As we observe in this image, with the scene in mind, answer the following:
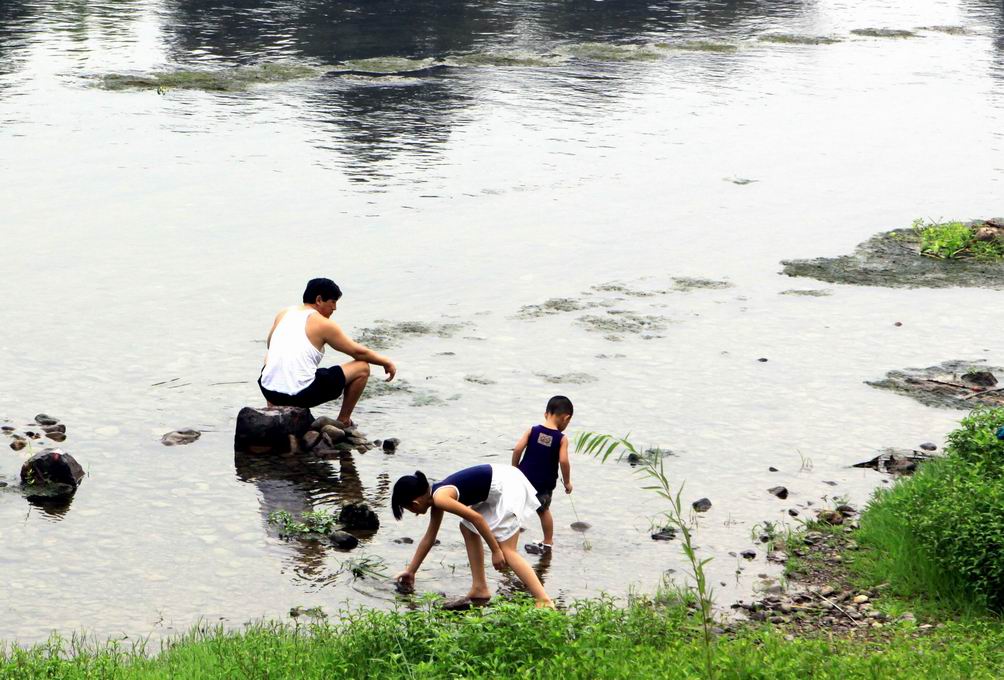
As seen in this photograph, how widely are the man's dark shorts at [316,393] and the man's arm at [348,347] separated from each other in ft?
0.76

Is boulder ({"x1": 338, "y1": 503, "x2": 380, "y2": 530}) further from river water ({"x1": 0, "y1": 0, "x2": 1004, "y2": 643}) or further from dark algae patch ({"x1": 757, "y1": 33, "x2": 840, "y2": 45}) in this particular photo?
dark algae patch ({"x1": 757, "y1": 33, "x2": 840, "y2": 45})

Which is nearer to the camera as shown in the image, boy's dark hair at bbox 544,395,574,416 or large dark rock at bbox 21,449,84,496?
boy's dark hair at bbox 544,395,574,416

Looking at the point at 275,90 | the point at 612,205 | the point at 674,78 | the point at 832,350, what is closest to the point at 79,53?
the point at 275,90

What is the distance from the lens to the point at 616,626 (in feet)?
27.4

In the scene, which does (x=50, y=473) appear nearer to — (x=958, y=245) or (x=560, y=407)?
(x=560, y=407)

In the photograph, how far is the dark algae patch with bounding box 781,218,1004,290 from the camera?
1800cm

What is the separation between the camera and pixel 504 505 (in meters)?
9.67

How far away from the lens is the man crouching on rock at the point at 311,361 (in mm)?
12516

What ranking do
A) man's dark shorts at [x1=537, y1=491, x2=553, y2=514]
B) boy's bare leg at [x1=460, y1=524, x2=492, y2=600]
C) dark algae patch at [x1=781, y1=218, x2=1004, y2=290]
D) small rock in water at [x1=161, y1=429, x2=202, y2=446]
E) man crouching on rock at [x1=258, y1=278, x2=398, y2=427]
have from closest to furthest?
boy's bare leg at [x1=460, y1=524, x2=492, y2=600] → man's dark shorts at [x1=537, y1=491, x2=553, y2=514] → small rock in water at [x1=161, y1=429, x2=202, y2=446] → man crouching on rock at [x1=258, y1=278, x2=398, y2=427] → dark algae patch at [x1=781, y1=218, x2=1004, y2=290]

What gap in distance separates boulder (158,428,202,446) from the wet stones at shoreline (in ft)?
22.6

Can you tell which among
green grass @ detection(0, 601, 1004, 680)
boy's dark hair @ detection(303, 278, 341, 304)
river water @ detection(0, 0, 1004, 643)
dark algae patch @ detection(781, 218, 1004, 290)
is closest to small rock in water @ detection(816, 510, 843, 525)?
river water @ detection(0, 0, 1004, 643)

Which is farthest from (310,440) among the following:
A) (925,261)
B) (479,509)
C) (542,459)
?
(925,261)

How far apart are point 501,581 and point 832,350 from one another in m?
6.68

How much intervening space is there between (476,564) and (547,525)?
957 millimetres
